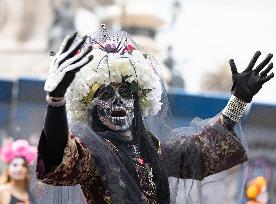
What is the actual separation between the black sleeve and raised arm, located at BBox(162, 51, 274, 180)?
0.66 metres

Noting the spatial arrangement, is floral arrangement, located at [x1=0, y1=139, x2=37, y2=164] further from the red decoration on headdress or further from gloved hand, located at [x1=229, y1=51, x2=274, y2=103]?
A: gloved hand, located at [x1=229, y1=51, x2=274, y2=103]

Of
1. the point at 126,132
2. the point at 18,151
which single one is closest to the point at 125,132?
the point at 126,132

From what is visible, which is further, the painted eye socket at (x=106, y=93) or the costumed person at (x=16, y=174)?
the costumed person at (x=16, y=174)

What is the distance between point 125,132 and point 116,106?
4.6 inches

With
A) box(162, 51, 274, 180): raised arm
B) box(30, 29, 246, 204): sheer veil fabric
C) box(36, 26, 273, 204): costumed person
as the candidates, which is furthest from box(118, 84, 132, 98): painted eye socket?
box(162, 51, 274, 180): raised arm

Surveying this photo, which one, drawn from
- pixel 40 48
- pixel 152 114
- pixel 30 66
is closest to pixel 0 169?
pixel 152 114

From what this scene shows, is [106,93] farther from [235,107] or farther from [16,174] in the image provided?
[16,174]

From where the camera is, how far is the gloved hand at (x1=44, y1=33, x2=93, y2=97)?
11.1ft

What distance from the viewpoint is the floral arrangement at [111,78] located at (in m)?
3.95

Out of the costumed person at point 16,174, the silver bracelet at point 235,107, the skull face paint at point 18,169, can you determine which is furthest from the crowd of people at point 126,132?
the skull face paint at point 18,169

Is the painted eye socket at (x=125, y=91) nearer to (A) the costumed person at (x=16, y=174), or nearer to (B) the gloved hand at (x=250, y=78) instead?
(B) the gloved hand at (x=250, y=78)

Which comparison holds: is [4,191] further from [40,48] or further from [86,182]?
[40,48]

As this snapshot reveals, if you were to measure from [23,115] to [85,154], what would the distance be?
678 centimetres

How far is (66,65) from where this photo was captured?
11.2 feet
